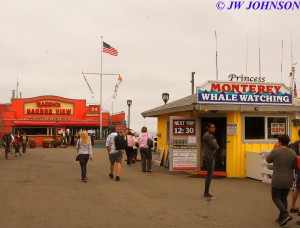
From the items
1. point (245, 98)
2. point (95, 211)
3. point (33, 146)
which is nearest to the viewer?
point (95, 211)

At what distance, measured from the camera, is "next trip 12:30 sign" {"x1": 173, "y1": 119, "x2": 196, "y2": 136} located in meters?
14.3

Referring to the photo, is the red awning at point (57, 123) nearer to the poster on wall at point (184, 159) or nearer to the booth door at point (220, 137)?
the booth door at point (220, 137)

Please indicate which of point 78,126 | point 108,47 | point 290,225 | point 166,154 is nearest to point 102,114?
point 78,126

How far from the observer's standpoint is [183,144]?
14367mm

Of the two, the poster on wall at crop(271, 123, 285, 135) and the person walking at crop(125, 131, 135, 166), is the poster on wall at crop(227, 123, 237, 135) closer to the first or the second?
the poster on wall at crop(271, 123, 285, 135)

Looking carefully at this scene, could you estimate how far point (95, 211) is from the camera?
7.81 metres

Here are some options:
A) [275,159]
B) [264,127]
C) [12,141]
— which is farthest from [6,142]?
[275,159]

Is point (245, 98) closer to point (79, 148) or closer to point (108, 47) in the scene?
point (79, 148)

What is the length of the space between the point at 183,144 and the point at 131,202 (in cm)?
587

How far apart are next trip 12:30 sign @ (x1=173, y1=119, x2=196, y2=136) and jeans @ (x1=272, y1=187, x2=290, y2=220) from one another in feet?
24.6

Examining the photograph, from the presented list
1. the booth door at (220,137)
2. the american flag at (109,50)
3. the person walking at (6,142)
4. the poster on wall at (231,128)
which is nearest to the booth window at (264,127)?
the poster on wall at (231,128)

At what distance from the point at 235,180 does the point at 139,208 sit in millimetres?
5572

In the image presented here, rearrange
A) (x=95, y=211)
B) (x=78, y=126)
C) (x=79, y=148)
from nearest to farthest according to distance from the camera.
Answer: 1. (x=95, y=211)
2. (x=79, y=148)
3. (x=78, y=126)

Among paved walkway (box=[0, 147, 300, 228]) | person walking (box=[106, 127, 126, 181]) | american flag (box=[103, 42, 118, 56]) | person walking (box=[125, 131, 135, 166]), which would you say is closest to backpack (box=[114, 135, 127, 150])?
person walking (box=[106, 127, 126, 181])
